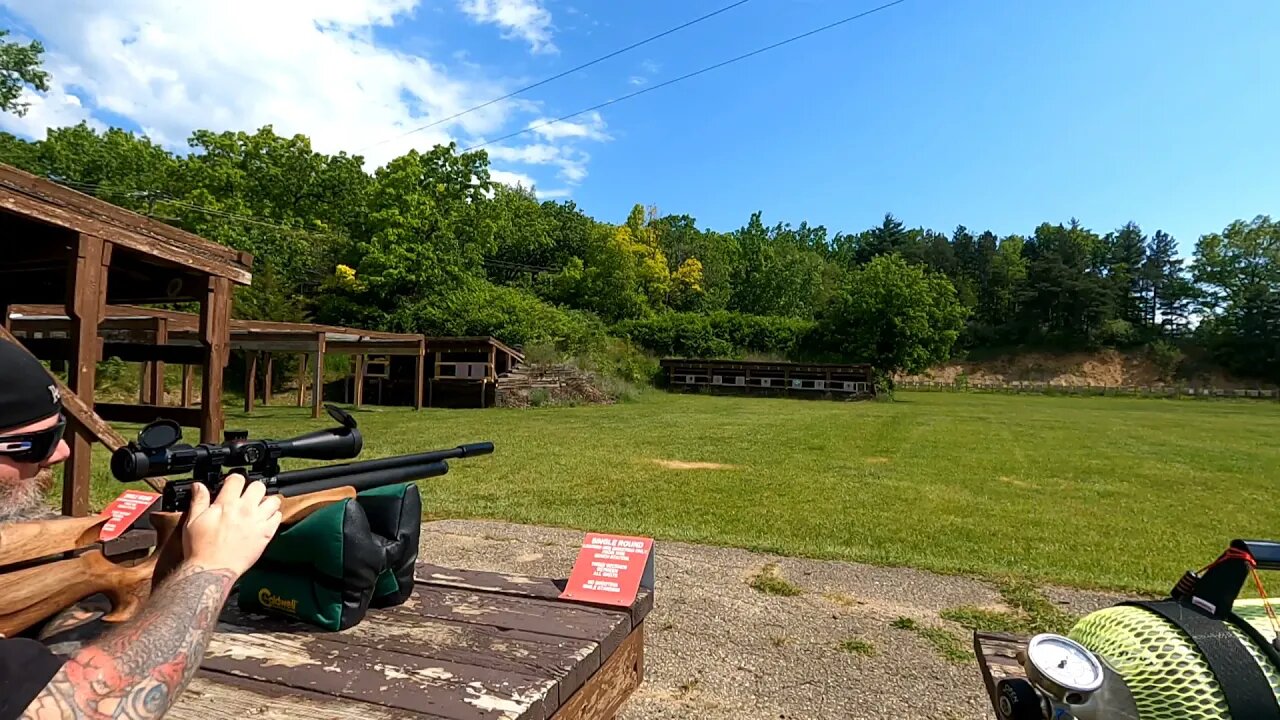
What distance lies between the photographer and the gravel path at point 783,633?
355 cm

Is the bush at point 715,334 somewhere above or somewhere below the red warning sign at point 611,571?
above

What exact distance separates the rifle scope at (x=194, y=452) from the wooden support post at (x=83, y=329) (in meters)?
4.73

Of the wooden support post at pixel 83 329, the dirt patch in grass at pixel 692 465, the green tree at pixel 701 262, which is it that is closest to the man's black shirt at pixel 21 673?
the wooden support post at pixel 83 329

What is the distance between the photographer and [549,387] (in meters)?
25.5

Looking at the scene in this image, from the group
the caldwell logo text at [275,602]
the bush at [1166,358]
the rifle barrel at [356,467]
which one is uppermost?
the bush at [1166,358]

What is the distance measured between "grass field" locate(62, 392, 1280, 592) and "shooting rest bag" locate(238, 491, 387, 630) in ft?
15.7

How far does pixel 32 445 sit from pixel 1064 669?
211 cm

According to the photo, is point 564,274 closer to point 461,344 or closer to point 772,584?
point 461,344

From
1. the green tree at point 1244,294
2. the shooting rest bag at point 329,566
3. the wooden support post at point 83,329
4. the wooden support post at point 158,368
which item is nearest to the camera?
the shooting rest bag at point 329,566

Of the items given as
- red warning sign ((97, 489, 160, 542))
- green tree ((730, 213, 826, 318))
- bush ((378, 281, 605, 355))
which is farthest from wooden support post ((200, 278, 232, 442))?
green tree ((730, 213, 826, 318))

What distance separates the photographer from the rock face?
80.7ft

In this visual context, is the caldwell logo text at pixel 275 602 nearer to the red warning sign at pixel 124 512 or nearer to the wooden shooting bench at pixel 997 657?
the red warning sign at pixel 124 512

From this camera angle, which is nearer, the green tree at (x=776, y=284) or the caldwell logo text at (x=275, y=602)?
the caldwell logo text at (x=275, y=602)

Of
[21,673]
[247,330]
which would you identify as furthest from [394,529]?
[247,330]
